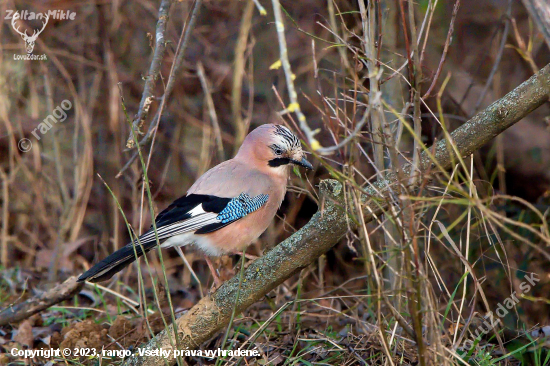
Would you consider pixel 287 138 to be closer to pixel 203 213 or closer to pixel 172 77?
pixel 203 213

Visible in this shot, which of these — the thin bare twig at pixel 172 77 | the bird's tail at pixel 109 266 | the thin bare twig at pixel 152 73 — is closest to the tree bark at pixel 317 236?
the bird's tail at pixel 109 266

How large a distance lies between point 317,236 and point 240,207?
1056 millimetres

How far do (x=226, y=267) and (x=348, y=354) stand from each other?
1376mm

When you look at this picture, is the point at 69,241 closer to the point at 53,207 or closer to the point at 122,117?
the point at 53,207

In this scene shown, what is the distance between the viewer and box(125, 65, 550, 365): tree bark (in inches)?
105

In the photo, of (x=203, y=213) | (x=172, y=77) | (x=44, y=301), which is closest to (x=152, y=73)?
(x=172, y=77)

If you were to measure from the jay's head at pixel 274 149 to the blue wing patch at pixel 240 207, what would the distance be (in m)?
0.28

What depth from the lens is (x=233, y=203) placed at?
12.5 ft

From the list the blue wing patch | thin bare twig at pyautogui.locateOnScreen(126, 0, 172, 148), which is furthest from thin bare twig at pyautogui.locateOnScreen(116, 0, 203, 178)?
the blue wing patch

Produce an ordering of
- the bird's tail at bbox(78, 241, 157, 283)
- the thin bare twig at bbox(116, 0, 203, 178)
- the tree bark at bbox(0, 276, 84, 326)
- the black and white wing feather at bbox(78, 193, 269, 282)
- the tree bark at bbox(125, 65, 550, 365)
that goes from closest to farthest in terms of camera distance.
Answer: the tree bark at bbox(125, 65, 550, 365)
the bird's tail at bbox(78, 241, 157, 283)
the thin bare twig at bbox(116, 0, 203, 178)
the tree bark at bbox(0, 276, 84, 326)
the black and white wing feather at bbox(78, 193, 269, 282)

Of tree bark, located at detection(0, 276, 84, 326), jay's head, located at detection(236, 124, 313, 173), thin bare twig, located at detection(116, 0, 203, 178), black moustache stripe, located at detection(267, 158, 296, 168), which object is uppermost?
thin bare twig, located at detection(116, 0, 203, 178)

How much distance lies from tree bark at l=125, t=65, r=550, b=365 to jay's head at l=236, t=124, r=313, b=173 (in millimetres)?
1072

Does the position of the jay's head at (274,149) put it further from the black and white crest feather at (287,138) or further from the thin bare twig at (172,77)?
the thin bare twig at (172,77)

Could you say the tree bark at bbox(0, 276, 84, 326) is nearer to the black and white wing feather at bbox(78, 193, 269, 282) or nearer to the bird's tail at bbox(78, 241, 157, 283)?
the bird's tail at bbox(78, 241, 157, 283)
